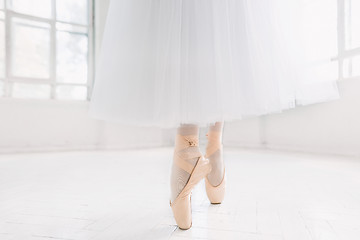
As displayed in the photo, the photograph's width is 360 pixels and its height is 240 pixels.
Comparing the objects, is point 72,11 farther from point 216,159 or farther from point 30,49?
point 216,159

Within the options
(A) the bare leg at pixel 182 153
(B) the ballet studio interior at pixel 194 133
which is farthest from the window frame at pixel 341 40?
(A) the bare leg at pixel 182 153

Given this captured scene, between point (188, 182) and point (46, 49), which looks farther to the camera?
point (46, 49)

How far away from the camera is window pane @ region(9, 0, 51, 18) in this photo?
293cm

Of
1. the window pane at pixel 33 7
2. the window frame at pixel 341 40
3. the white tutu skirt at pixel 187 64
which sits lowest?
the white tutu skirt at pixel 187 64

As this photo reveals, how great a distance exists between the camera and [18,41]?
9.74ft

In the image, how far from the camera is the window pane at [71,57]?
3.21 meters

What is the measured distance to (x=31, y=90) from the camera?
309cm

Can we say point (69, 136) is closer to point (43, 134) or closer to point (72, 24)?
point (43, 134)

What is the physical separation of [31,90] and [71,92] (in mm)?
457

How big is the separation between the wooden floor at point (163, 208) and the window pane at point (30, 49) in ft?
6.33

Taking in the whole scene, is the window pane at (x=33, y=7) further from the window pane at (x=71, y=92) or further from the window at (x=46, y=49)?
the window pane at (x=71, y=92)

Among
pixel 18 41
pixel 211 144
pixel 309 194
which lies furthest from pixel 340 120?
pixel 18 41

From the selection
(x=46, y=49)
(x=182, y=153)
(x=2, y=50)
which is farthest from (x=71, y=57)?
(x=182, y=153)

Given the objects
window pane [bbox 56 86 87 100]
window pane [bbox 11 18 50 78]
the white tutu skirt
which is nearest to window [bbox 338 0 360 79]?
the white tutu skirt
